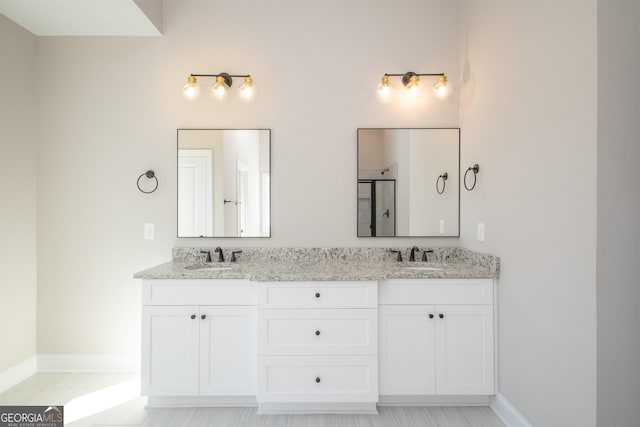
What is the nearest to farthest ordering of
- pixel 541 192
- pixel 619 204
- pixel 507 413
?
pixel 619 204, pixel 541 192, pixel 507 413

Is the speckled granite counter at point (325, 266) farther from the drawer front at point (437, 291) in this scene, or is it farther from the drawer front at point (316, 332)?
the drawer front at point (316, 332)

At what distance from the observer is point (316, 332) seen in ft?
6.90

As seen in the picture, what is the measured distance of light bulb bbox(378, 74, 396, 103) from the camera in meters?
2.60

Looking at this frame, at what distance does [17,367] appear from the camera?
253cm

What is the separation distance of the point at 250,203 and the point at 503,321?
184 centimetres

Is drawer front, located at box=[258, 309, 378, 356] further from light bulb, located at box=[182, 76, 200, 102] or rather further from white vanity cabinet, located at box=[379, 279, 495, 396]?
light bulb, located at box=[182, 76, 200, 102]

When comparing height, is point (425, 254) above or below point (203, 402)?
above

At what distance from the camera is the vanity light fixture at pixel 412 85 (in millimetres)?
2598

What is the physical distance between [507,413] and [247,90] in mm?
2662

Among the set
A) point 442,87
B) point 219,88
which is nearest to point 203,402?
point 219,88

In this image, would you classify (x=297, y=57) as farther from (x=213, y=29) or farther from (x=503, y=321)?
(x=503, y=321)

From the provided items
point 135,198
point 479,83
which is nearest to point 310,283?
point 135,198

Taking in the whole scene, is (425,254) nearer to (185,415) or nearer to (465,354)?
(465,354)

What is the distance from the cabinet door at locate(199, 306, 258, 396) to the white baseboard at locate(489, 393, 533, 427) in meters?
1.45
